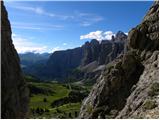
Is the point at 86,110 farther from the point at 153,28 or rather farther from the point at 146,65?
the point at 153,28

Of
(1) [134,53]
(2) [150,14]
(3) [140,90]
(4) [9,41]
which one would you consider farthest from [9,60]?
(2) [150,14]

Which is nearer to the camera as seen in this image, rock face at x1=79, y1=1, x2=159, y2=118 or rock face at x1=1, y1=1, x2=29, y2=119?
rock face at x1=1, y1=1, x2=29, y2=119

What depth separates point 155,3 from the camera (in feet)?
193

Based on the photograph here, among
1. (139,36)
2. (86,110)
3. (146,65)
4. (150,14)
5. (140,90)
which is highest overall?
(150,14)

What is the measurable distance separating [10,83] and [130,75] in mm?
24733

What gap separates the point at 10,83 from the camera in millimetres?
31109

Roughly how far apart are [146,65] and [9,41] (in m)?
22.0

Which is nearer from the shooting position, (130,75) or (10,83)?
(10,83)

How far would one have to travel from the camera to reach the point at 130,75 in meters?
51.9

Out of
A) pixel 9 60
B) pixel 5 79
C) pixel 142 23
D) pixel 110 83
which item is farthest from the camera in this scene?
pixel 142 23

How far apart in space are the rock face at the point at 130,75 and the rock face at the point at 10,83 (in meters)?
14.0

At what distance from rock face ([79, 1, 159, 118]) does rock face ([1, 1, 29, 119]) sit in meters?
14.0

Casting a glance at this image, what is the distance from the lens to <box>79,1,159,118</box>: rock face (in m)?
46.8

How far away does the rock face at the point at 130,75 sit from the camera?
46850mm
